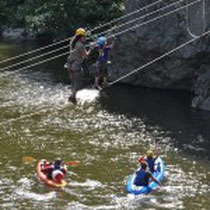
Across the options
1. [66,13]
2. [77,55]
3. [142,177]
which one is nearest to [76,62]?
[77,55]

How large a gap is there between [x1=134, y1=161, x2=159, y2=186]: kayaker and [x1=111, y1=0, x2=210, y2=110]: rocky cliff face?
9.83 m

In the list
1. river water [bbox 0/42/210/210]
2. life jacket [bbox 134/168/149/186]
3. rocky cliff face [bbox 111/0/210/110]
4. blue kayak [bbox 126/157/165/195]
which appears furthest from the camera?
rocky cliff face [bbox 111/0/210/110]

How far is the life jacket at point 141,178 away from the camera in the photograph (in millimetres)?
23059

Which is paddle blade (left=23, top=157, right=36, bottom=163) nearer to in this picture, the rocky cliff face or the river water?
the river water

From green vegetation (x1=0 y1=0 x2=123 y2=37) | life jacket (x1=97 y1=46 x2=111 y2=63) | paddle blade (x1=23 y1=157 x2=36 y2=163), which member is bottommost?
paddle blade (x1=23 y1=157 x2=36 y2=163)

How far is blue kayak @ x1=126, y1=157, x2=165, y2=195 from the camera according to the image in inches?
890

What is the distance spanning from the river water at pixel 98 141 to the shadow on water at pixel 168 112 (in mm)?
48

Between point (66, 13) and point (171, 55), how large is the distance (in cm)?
1115

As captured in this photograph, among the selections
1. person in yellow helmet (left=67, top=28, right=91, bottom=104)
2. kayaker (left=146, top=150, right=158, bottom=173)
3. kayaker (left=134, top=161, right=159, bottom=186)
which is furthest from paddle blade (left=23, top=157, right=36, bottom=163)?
person in yellow helmet (left=67, top=28, right=91, bottom=104)

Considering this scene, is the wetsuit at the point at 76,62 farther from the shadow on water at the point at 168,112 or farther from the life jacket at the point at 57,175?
the shadow on water at the point at 168,112

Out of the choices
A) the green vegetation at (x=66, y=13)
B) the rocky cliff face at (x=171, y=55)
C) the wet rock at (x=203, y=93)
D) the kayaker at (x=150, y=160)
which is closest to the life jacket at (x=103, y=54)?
the kayaker at (x=150, y=160)

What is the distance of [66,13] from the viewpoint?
42.7 meters

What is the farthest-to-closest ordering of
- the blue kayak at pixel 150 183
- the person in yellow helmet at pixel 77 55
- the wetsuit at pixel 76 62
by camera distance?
the blue kayak at pixel 150 183 < the wetsuit at pixel 76 62 < the person in yellow helmet at pixel 77 55

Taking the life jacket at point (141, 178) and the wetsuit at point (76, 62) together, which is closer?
the wetsuit at point (76, 62)
